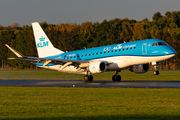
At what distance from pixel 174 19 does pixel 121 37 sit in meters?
36.2

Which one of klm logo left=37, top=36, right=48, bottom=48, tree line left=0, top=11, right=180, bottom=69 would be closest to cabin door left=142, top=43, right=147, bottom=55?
klm logo left=37, top=36, right=48, bottom=48

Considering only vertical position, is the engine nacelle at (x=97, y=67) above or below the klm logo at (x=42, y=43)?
below

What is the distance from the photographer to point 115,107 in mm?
15305

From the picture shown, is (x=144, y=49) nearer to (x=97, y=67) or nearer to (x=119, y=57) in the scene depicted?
(x=119, y=57)

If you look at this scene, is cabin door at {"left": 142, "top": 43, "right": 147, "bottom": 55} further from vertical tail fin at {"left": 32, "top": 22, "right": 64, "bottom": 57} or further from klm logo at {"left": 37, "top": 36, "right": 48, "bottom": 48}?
klm logo at {"left": 37, "top": 36, "right": 48, "bottom": 48}

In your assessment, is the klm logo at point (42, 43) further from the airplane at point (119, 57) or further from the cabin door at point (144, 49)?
the cabin door at point (144, 49)

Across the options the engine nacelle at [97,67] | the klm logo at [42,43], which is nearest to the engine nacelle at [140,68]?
the engine nacelle at [97,67]

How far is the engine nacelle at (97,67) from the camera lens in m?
37.6

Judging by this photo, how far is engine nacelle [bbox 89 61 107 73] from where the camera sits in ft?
123

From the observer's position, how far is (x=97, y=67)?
37.6 m

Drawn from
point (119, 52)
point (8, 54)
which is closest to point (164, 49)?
point (119, 52)

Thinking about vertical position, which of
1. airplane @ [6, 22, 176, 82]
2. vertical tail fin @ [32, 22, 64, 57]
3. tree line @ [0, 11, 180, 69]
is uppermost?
tree line @ [0, 11, 180, 69]

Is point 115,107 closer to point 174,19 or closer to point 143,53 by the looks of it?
point 143,53

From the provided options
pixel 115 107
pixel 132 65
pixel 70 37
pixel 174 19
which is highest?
pixel 174 19
